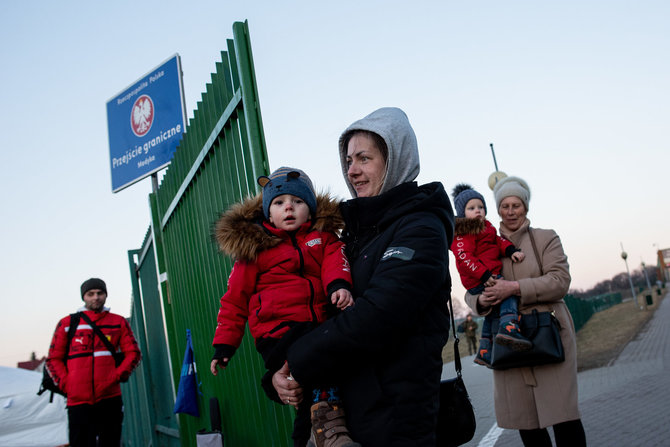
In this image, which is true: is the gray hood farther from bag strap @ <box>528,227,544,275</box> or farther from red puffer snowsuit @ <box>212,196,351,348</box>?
bag strap @ <box>528,227,544,275</box>

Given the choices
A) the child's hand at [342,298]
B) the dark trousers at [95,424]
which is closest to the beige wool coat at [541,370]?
the child's hand at [342,298]

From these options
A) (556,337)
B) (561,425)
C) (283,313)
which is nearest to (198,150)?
(283,313)

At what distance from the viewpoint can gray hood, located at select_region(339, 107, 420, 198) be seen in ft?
7.32

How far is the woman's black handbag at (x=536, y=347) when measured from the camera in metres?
3.24

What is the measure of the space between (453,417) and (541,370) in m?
1.51

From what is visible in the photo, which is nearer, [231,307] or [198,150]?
[231,307]

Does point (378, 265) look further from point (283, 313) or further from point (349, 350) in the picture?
point (283, 313)

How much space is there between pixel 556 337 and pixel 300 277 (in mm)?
1890

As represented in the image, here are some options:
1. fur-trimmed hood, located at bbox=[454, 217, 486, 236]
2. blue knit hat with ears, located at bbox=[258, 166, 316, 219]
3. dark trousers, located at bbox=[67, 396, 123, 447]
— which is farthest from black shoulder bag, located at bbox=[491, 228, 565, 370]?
dark trousers, located at bbox=[67, 396, 123, 447]

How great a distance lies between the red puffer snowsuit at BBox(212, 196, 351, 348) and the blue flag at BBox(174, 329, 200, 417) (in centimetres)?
257

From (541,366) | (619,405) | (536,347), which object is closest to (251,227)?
(536,347)

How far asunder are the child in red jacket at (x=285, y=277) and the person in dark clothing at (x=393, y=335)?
0.08 m

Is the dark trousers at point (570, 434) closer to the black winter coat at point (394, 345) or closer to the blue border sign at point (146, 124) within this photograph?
the black winter coat at point (394, 345)

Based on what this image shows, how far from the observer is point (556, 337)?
3277mm
